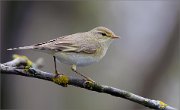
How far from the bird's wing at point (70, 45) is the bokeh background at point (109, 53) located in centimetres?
277

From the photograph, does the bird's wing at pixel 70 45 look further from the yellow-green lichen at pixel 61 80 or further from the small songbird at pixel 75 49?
the yellow-green lichen at pixel 61 80

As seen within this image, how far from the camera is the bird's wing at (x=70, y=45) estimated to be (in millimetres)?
3961

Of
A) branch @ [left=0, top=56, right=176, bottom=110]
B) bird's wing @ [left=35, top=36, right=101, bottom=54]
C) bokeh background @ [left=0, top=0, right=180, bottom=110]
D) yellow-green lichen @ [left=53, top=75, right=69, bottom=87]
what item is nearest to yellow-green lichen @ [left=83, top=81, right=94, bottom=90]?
branch @ [left=0, top=56, right=176, bottom=110]

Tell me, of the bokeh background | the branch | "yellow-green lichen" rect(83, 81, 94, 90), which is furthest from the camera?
the bokeh background

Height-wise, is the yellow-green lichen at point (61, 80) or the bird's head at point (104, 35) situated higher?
the bird's head at point (104, 35)

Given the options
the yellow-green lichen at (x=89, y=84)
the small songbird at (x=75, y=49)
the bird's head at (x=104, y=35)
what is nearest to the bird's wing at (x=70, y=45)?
the small songbird at (x=75, y=49)

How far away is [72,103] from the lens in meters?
7.58

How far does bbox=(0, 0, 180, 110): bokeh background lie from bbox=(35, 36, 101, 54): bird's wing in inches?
109

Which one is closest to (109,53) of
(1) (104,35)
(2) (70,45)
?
(1) (104,35)

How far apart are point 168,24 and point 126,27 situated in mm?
1317

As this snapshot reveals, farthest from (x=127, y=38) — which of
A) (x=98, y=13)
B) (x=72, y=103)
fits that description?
(x=72, y=103)

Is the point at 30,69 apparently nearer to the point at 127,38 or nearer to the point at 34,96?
the point at 34,96

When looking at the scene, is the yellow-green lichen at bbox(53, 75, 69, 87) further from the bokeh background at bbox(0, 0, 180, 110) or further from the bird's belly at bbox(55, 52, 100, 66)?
the bokeh background at bbox(0, 0, 180, 110)

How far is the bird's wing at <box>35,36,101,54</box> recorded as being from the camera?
3961 mm
